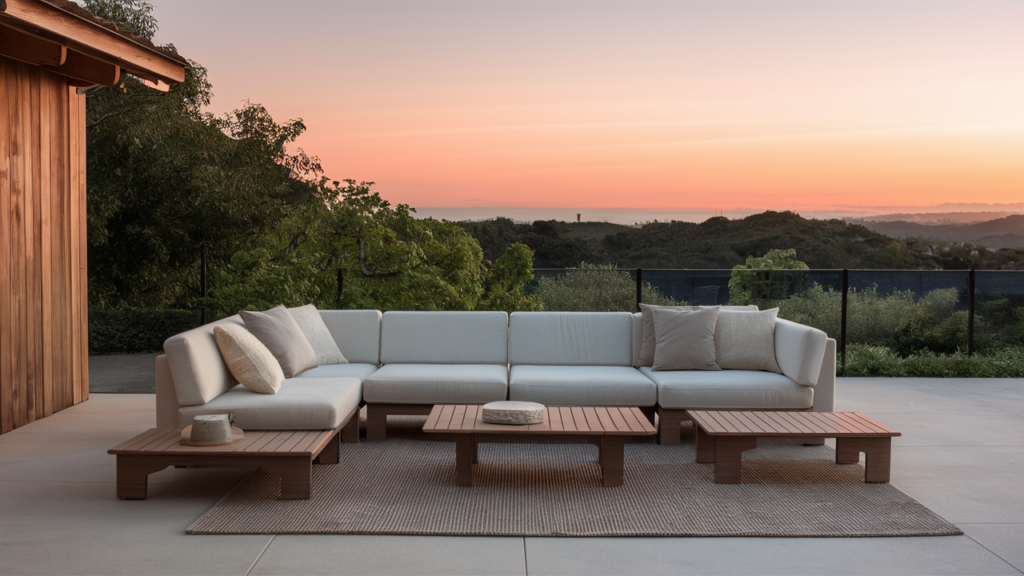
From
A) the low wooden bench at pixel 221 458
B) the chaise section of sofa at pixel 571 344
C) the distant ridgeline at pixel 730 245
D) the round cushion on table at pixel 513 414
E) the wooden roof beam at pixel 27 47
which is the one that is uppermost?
the wooden roof beam at pixel 27 47

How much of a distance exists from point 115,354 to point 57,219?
12.9 feet

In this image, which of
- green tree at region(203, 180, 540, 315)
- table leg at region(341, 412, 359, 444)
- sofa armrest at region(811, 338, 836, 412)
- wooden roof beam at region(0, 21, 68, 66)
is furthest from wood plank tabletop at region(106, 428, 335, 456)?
green tree at region(203, 180, 540, 315)

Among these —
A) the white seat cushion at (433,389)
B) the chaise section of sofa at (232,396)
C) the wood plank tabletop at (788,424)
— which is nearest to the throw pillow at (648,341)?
the wood plank tabletop at (788,424)

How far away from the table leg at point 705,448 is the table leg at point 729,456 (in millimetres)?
349

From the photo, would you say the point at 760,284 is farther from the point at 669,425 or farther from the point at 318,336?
the point at 318,336

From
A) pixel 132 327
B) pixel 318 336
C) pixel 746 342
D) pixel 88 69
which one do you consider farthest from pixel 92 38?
pixel 132 327

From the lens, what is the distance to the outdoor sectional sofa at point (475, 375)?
3.76m

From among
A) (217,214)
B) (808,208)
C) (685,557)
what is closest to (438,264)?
(217,214)

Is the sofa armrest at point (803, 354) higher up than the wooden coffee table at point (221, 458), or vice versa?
the sofa armrest at point (803, 354)

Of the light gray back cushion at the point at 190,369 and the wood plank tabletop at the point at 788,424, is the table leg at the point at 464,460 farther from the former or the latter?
the light gray back cushion at the point at 190,369

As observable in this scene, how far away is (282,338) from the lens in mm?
4441

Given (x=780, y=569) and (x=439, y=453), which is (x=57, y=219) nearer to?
(x=439, y=453)

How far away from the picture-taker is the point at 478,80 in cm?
897

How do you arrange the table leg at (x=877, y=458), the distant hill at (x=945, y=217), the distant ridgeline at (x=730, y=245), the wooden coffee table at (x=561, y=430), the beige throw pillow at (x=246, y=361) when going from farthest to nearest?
the distant ridgeline at (x=730, y=245) → the distant hill at (x=945, y=217) → the beige throw pillow at (x=246, y=361) → the table leg at (x=877, y=458) → the wooden coffee table at (x=561, y=430)
